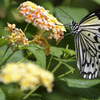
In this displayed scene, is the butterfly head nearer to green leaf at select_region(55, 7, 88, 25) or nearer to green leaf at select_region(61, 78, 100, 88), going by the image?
green leaf at select_region(55, 7, 88, 25)

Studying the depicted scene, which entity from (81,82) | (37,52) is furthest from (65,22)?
(37,52)

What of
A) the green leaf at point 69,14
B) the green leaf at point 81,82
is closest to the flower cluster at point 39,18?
the green leaf at point 81,82

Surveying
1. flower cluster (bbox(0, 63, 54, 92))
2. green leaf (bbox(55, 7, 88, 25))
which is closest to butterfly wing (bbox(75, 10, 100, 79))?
green leaf (bbox(55, 7, 88, 25))

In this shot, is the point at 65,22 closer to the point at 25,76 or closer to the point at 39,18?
the point at 39,18

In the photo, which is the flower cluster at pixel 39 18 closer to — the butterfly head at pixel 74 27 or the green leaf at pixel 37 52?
the green leaf at pixel 37 52

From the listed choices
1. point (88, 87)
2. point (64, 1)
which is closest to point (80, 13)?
point (64, 1)

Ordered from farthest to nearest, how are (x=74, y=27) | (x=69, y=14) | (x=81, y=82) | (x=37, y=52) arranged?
(x=69, y=14) → (x=74, y=27) → (x=81, y=82) → (x=37, y=52)

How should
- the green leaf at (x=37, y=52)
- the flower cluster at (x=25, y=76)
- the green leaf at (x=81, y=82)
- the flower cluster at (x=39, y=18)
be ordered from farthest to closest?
the green leaf at (x=81, y=82) → the flower cluster at (x=39, y=18) → the green leaf at (x=37, y=52) → the flower cluster at (x=25, y=76)
